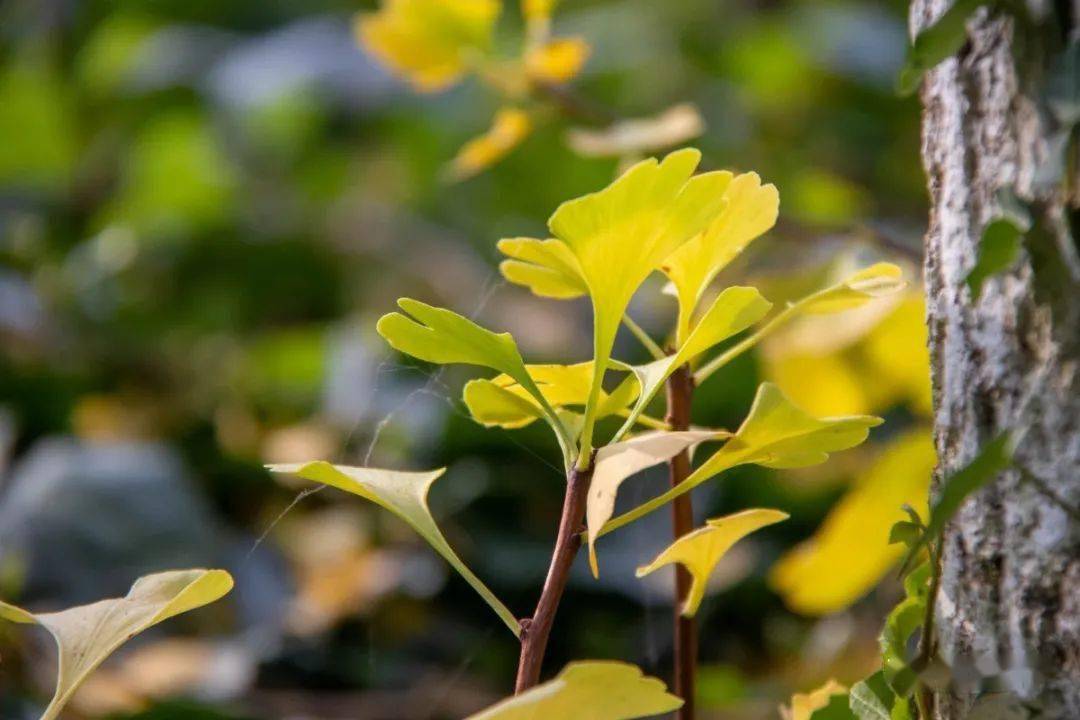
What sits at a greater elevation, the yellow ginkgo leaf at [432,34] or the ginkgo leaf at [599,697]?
the yellow ginkgo leaf at [432,34]

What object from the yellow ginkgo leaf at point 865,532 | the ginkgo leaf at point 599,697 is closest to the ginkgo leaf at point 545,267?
the ginkgo leaf at point 599,697

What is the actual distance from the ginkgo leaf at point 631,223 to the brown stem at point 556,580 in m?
0.01

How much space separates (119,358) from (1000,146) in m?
1.30

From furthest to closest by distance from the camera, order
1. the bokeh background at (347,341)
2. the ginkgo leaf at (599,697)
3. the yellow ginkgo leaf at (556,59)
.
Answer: the bokeh background at (347,341) < the yellow ginkgo leaf at (556,59) < the ginkgo leaf at (599,697)

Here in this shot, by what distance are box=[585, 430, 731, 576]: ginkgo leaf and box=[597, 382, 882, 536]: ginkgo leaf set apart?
0.01m

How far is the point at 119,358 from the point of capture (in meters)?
1.42

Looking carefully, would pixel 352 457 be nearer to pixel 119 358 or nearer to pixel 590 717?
pixel 119 358

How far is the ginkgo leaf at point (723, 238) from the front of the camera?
0.32 metres

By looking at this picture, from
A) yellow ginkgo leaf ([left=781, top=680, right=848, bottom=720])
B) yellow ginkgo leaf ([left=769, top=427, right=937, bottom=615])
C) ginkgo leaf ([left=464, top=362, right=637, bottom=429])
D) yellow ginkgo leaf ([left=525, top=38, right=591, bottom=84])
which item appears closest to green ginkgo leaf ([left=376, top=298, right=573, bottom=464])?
ginkgo leaf ([left=464, top=362, right=637, bottom=429])

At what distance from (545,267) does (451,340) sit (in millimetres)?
37

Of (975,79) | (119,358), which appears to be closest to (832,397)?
(975,79)

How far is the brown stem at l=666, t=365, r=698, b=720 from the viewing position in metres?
0.38

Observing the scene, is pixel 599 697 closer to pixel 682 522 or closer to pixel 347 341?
pixel 682 522

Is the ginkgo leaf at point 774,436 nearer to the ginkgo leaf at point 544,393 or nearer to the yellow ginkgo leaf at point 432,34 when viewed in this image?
the ginkgo leaf at point 544,393
